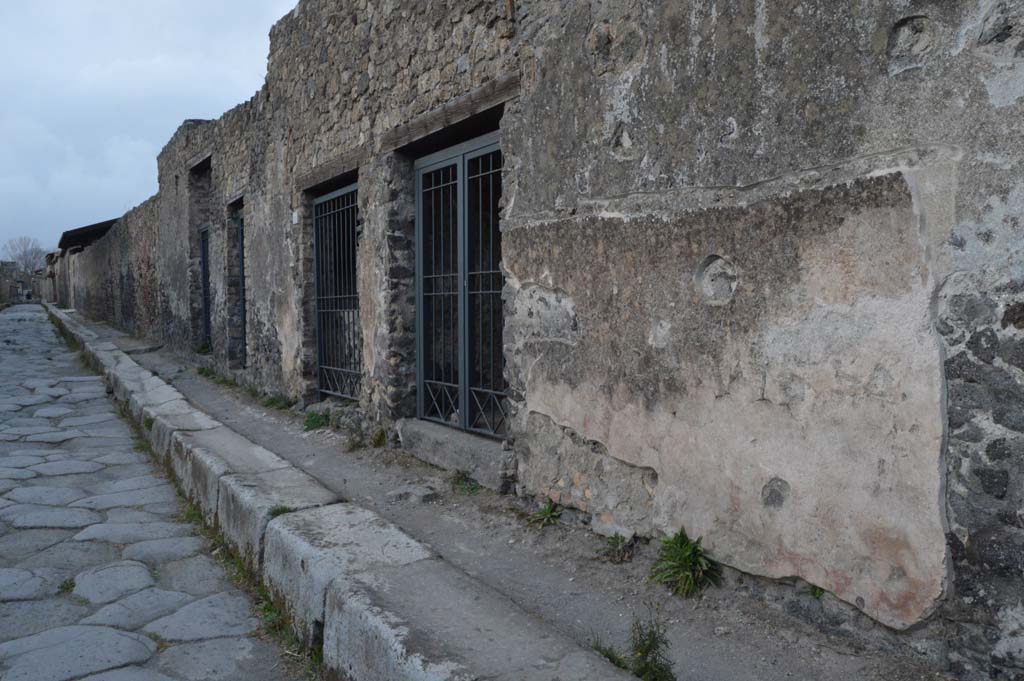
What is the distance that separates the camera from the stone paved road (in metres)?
2.51

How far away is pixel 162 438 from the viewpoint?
17.0ft

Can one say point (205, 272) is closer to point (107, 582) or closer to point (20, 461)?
point (20, 461)

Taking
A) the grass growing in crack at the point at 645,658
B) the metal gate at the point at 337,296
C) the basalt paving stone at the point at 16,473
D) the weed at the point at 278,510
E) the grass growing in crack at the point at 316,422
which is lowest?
the basalt paving stone at the point at 16,473

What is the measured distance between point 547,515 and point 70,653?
1855 mm

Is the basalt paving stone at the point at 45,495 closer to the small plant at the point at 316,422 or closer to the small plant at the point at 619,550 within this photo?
the small plant at the point at 316,422

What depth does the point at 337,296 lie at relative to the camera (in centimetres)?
604

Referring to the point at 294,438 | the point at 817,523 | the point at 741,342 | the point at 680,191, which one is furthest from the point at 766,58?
the point at 294,438

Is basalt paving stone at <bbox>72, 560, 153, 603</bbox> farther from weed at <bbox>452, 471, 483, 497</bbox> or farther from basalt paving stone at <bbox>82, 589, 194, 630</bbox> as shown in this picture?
weed at <bbox>452, 471, 483, 497</bbox>

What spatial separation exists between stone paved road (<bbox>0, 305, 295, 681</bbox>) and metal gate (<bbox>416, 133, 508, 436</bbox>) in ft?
5.24

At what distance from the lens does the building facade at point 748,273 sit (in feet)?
5.90

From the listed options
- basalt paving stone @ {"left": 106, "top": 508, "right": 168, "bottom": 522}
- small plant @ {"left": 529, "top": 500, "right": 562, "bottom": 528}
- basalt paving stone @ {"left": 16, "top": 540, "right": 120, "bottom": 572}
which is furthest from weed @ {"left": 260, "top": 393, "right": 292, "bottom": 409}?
small plant @ {"left": 529, "top": 500, "right": 562, "bottom": 528}

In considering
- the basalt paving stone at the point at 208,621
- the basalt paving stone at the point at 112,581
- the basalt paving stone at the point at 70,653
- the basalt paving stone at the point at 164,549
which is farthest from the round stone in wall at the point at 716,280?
the basalt paving stone at the point at 164,549

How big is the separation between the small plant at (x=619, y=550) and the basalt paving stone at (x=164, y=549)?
2065mm

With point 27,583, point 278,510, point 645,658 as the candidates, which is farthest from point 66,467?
point 645,658
